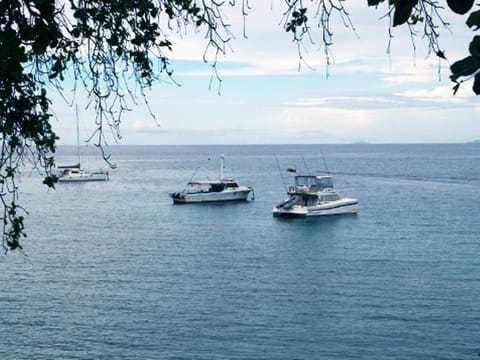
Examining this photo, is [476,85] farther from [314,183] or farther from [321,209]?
[314,183]

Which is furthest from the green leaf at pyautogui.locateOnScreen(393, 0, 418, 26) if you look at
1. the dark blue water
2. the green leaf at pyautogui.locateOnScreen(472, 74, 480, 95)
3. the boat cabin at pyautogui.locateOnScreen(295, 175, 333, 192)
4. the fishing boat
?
the fishing boat

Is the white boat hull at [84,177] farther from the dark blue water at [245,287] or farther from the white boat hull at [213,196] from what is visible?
the dark blue water at [245,287]

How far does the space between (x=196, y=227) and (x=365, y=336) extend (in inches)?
1263

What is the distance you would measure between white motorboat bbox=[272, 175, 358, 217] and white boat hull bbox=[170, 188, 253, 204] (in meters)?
11.2

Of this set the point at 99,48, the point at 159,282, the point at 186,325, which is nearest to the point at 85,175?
the point at 159,282

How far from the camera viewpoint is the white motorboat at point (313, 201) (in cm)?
6488

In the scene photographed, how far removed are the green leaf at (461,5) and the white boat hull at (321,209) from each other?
62.4 metres

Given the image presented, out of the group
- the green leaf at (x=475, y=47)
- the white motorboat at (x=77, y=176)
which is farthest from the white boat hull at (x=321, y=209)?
the green leaf at (x=475, y=47)

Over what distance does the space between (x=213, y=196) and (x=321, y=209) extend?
719 inches

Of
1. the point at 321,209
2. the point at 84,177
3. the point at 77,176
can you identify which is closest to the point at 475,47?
the point at 321,209

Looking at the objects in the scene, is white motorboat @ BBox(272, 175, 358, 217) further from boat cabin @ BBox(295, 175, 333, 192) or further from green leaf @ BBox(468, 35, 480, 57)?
green leaf @ BBox(468, 35, 480, 57)

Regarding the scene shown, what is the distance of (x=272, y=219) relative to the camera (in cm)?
6291

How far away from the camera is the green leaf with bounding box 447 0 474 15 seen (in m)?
1.73

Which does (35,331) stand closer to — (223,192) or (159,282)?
(159,282)
